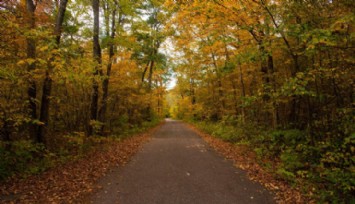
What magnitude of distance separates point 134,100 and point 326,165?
521 inches

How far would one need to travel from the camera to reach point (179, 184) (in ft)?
17.8

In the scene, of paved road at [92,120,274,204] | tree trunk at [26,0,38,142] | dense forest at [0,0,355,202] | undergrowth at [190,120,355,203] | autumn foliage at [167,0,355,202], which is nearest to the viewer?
undergrowth at [190,120,355,203]

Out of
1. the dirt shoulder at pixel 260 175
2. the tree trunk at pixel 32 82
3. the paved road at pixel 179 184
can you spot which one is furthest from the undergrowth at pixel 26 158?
the dirt shoulder at pixel 260 175

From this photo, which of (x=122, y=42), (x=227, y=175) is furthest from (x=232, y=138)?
(x=122, y=42)

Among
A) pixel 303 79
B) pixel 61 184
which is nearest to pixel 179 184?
pixel 61 184

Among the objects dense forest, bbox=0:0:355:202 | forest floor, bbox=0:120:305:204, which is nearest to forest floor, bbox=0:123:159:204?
forest floor, bbox=0:120:305:204

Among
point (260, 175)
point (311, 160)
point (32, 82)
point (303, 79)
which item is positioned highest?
point (32, 82)

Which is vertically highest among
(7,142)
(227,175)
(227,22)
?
(227,22)

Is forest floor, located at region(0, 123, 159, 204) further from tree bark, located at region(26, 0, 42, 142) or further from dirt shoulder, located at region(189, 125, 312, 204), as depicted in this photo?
dirt shoulder, located at region(189, 125, 312, 204)

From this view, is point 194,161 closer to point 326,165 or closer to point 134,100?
point 326,165

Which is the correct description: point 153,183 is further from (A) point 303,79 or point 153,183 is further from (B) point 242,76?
(B) point 242,76

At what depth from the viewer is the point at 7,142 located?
6.46m

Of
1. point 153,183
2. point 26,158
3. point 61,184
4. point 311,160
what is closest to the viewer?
point 61,184

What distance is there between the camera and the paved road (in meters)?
4.55
